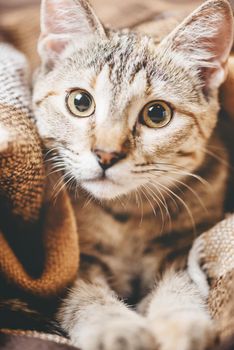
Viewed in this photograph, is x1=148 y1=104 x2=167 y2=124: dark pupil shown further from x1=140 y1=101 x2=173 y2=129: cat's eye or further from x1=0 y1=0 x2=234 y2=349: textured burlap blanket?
x1=0 y1=0 x2=234 y2=349: textured burlap blanket

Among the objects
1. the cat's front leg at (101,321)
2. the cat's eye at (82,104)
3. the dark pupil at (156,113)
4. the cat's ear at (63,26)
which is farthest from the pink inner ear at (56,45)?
the cat's front leg at (101,321)

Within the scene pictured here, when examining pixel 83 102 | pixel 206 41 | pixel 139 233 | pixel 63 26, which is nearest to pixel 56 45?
pixel 63 26

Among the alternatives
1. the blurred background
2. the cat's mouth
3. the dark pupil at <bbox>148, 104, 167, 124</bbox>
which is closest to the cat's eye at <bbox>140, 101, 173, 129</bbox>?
the dark pupil at <bbox>148, 104, 167, 124</bbox>

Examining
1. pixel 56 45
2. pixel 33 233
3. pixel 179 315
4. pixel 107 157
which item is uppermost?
pixel 56 45

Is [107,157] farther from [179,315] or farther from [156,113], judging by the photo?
[179,315]

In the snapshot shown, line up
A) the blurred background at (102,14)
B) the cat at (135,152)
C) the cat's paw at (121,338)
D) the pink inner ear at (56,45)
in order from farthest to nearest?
the blurred background at (102,14), the pink inner ear at (56,45), the cat at (135,152), the cat's paw at (121,338)

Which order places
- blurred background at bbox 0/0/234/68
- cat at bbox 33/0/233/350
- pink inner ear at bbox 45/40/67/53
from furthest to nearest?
1. blurred background at bbox 0/0/234/68
2. pink inner ear at bbox 45/40/67/53
3. cat at bbox 33/0/233/350

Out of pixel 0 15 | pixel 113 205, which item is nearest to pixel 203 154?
pixel 113 205

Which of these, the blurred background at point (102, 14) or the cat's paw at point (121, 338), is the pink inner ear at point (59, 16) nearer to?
the blurred background at point (102, 14)
